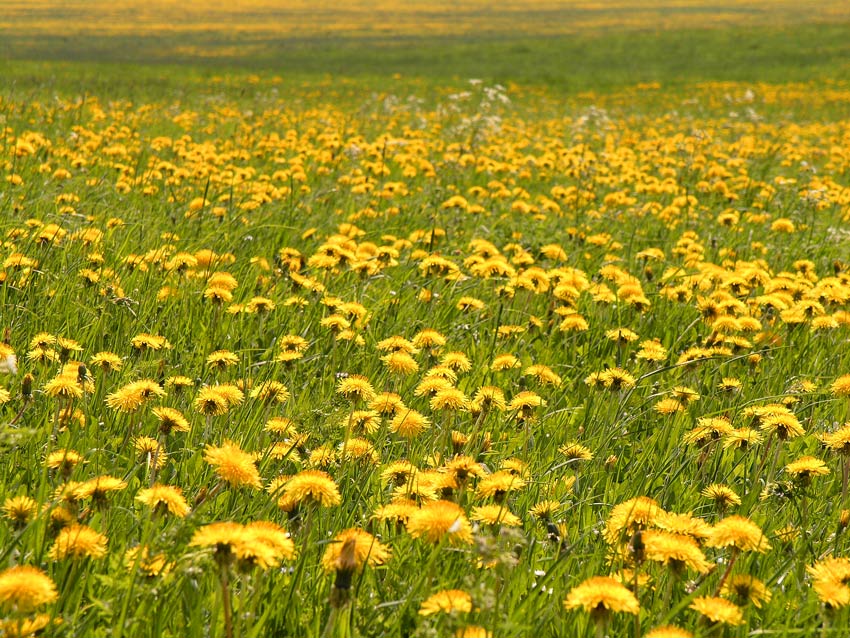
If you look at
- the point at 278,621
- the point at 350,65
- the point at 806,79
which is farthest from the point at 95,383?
the point at 350,65

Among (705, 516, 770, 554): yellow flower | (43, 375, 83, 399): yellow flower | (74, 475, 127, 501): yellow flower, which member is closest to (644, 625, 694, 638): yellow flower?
(705, 516, 770, 554): yellow flower

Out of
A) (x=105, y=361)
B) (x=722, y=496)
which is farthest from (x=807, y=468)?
(x=105, y=361)

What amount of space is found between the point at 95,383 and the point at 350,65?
122ft

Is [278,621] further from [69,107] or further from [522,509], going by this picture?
[69,107]

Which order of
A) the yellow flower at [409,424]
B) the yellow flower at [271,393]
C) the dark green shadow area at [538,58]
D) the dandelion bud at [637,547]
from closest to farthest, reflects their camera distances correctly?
the dandelion bud at [637,547] → the yellow flower at [409,424] → the yellow flower at [271,393] → the dark green shadow area at [538,58]

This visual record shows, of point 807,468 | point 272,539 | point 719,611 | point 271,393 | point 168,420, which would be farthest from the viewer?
point 271,393

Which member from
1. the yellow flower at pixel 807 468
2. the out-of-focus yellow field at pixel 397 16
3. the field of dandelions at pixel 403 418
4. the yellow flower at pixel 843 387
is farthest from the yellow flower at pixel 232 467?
the out-of-focus yellow field at pixel 397 16

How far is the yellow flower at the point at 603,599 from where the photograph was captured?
1492mm

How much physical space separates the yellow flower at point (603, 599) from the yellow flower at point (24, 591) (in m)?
0.91

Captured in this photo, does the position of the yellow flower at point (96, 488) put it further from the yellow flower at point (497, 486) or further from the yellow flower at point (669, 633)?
the yellow flower at point (669, 633)

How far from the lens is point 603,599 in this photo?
1.51 meters

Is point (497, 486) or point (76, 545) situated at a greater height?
point (76, 545)

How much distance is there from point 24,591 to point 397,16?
93.5m

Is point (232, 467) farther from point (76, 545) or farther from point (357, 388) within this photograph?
point (357, 388)
